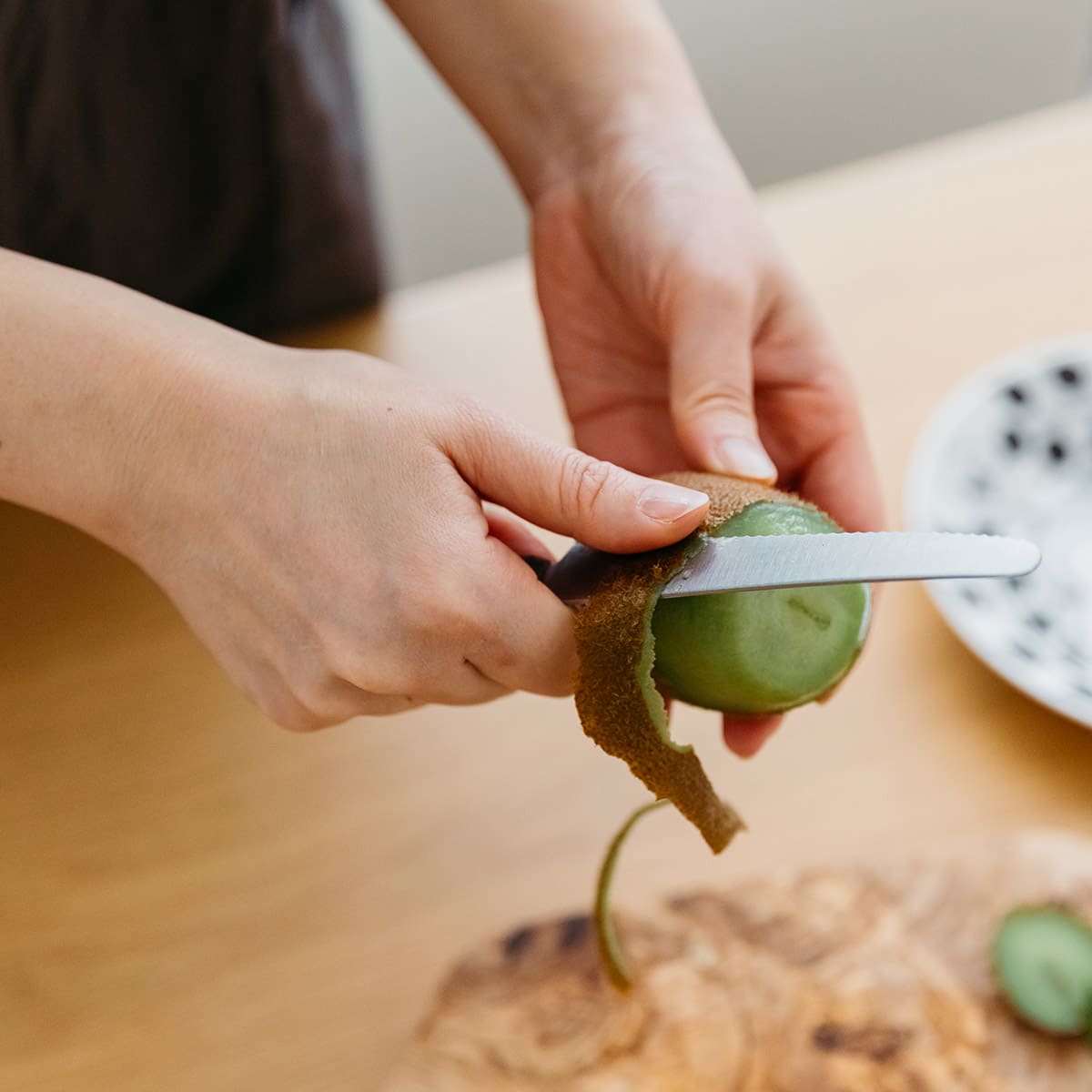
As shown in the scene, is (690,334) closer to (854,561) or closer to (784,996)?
(854,561)

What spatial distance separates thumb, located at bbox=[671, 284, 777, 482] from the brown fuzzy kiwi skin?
0.14 metres

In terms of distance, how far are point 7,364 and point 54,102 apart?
445 millimetres

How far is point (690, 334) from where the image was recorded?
1034 mm

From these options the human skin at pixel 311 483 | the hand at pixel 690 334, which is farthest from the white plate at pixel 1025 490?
the human skin at pixel 311 483

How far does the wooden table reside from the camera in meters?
1.00

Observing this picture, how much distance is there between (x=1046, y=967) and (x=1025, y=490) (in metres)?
0.53

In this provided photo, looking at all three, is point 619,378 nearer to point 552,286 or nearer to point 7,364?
point 552,286

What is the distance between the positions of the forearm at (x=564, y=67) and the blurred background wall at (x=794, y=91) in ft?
4.00

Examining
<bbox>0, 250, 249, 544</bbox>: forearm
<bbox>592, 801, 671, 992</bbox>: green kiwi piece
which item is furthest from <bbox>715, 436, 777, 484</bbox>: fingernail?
<bbox>0, 250, 249, 544</bbox>: forearm

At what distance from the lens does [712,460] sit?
3.21 ft

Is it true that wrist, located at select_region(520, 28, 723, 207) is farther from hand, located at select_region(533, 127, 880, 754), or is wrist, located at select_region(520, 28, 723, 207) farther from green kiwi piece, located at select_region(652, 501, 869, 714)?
green kiwi piece, located at select_region(652, 501, 869, 714)

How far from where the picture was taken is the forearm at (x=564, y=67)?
115 centimetres

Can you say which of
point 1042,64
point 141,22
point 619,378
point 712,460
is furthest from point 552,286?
point 1042,64

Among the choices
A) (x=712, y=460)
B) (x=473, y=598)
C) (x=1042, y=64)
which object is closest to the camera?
(x=473, y=598)
